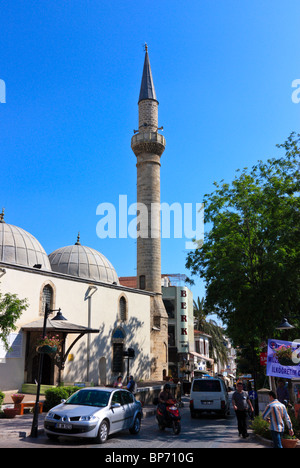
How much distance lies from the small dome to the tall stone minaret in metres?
9.00

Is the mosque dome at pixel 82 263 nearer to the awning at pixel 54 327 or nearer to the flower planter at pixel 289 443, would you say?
the awning at pixel 54 327

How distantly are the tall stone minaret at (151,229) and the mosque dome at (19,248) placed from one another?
8.98 m

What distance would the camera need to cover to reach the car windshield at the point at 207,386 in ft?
50.8

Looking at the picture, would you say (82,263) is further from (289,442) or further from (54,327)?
(289,442)

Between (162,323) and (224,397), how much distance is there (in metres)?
18.1

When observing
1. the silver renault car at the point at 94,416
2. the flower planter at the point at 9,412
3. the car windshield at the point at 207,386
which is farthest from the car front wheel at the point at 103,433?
the car windshield at the point at 207,386

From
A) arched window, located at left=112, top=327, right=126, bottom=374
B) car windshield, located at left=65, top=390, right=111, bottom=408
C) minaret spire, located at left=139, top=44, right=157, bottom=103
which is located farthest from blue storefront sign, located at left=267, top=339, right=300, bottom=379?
minaret spire, located at left=139, top=44, right=157, bottom=103

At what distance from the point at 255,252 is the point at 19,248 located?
14.3 meters

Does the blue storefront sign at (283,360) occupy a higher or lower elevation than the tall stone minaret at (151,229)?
lower

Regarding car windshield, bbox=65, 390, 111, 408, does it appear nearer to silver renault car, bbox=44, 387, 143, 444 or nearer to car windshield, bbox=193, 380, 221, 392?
silver renault car, bbox=44, 387, 143, 444

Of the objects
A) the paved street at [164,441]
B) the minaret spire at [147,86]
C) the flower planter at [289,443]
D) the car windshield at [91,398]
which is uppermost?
the minaret spire at [147,86]

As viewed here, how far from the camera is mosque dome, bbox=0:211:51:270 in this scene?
23656mm
